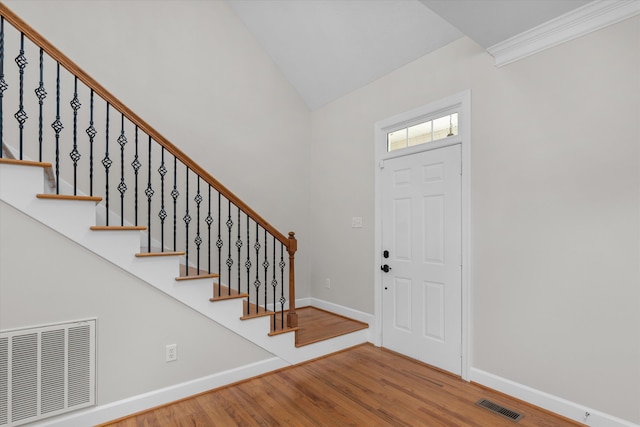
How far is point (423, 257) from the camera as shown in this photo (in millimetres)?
3316

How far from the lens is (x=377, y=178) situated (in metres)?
3.82

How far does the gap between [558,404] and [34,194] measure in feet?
12.7

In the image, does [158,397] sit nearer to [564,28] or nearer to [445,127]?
[445,127]

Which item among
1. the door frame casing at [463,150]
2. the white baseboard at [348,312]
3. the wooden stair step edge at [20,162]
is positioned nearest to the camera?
the wooden stair step edge at [20,162]

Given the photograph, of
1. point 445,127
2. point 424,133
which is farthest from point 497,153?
point 424,133

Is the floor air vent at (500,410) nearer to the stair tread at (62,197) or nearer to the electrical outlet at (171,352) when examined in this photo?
the electrical outlet at (171,352)

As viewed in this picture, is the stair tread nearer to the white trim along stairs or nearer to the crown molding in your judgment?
the white trim along stairs

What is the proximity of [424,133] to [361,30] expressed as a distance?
1.35 meters

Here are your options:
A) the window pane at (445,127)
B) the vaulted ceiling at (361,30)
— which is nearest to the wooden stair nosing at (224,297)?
the window pane at (445,127)

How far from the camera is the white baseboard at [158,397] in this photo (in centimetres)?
219

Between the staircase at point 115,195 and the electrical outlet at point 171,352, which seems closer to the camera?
the staircase at point 115,195

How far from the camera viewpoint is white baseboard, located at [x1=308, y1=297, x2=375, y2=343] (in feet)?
12.6

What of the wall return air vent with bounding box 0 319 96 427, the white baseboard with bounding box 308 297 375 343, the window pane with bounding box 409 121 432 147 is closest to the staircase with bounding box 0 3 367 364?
the white baseboard with bounding box 308 297 375 343

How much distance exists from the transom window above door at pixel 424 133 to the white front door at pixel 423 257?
0.51 feet
